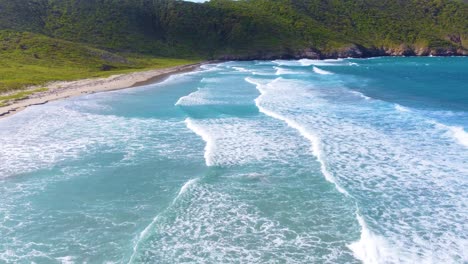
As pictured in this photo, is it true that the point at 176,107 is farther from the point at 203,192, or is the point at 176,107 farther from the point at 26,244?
the point at 26,244

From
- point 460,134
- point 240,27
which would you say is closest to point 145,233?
point 460,134

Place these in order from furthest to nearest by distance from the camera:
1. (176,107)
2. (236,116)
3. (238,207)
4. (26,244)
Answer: (176,107)
(236,116)
(238,207)
(26,244)

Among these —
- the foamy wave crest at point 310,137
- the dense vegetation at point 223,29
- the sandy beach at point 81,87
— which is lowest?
the foamy wave crest at point 310,137

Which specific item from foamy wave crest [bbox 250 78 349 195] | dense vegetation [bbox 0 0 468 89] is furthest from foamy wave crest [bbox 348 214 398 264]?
dense vegetation [bbox 0 0 468 89]

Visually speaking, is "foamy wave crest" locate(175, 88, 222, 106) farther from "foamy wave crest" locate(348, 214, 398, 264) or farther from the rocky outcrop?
the rocky outcrop

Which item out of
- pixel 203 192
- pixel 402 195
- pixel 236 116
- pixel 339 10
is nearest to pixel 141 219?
pixel 203 192

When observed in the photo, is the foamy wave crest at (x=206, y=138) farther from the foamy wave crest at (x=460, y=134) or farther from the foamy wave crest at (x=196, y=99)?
the foamy wave crest at (x=460, y=134)

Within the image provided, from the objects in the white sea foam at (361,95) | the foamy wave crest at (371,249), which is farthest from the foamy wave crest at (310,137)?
the white sea foam at (361,95)
